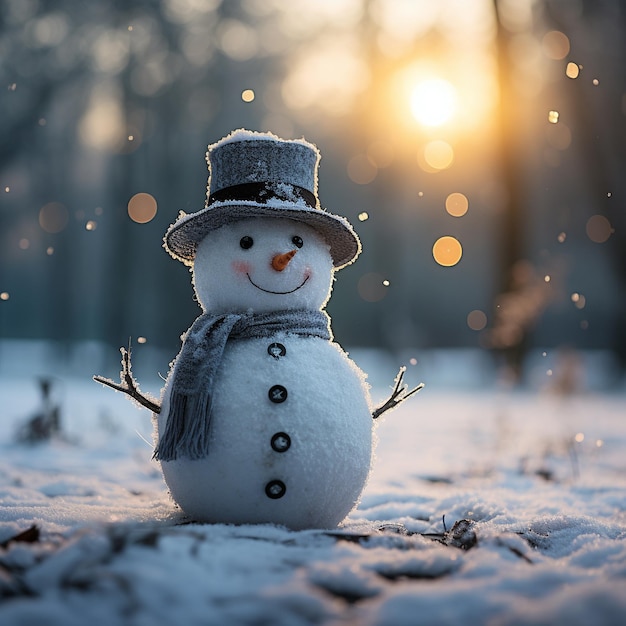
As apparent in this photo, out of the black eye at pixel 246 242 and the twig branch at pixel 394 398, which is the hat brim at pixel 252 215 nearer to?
the black eye at pixel 246 242

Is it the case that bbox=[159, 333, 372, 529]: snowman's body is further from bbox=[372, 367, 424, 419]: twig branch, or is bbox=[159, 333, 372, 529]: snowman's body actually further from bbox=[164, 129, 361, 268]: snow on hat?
bbox=[164, 129, 361, 268]: snow on hat

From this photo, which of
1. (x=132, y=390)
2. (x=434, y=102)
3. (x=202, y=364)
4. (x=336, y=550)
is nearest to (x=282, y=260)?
(x=202, y=364)

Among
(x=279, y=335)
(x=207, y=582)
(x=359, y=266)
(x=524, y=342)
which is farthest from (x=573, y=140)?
(x=207, y=582)

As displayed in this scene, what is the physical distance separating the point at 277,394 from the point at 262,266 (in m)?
0.51

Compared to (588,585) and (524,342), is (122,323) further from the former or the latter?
(588,585)

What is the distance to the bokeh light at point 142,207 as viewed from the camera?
12406 mm

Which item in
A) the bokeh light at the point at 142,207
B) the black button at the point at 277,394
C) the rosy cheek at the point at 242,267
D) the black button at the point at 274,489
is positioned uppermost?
the bokeh light at the point at 142,207

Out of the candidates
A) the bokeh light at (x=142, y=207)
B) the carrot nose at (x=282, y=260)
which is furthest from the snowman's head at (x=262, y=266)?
the bokeh light at (x=142, y=207)

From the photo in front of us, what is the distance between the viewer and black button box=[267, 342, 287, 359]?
251 centimetres

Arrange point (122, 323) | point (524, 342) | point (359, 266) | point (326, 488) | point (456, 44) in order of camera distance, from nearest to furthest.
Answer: point (326, 488) → point (456, 44) → point (524, 342) → point (122, 323) → point (359, 266)

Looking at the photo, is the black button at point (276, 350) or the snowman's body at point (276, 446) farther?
the black button at point (276, 350)

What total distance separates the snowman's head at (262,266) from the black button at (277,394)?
14.0 inches

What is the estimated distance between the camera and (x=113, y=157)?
41.2ft

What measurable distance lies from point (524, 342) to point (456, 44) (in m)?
4.89
